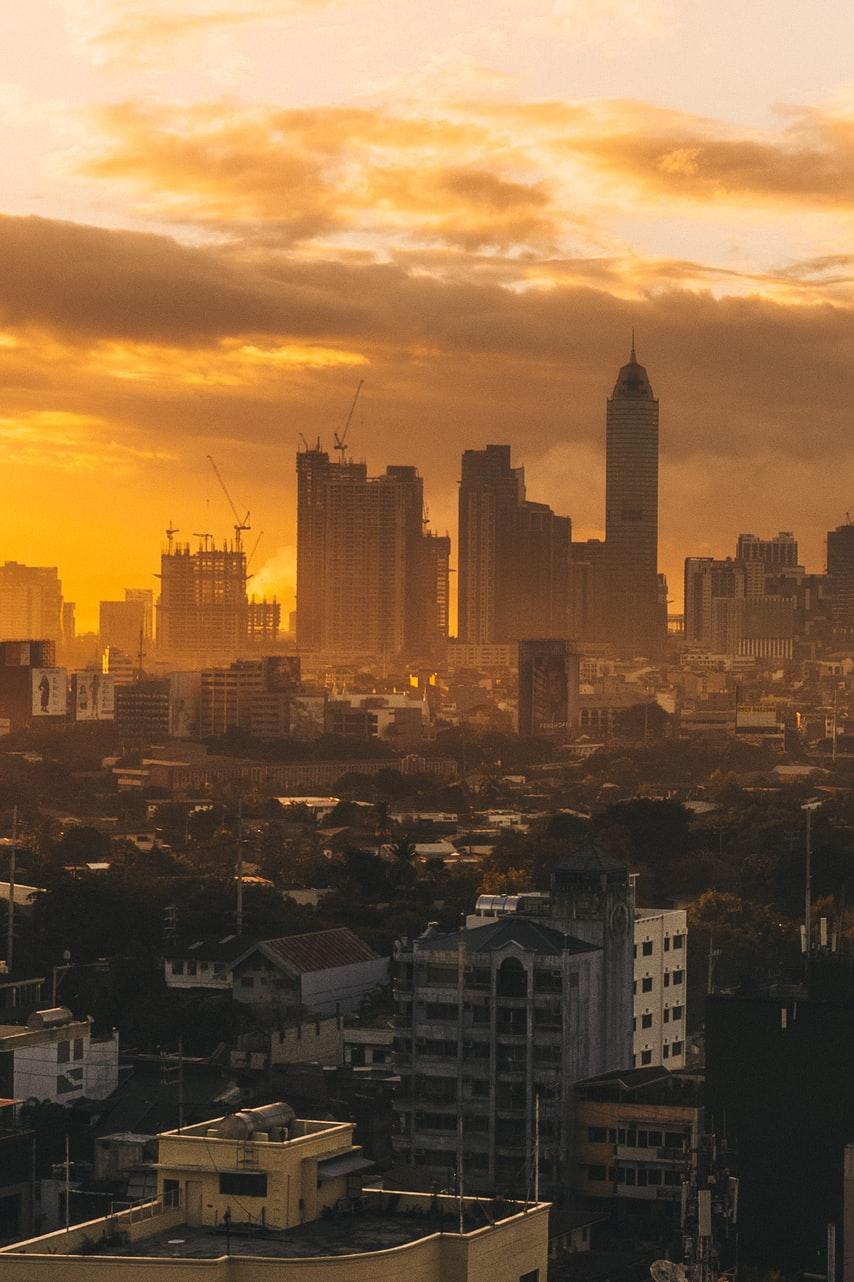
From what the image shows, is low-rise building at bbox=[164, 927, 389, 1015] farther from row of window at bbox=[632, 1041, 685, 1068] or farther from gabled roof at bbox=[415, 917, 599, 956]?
gabled roof at bbox=[415, 917, 599, 956]

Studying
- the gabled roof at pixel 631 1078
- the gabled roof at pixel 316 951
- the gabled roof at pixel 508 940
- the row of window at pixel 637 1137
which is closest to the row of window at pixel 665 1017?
the gabled roof at pixel 508 940

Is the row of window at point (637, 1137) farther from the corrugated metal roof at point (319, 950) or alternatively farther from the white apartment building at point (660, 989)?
the corrugated metal roof at point (319, 950)

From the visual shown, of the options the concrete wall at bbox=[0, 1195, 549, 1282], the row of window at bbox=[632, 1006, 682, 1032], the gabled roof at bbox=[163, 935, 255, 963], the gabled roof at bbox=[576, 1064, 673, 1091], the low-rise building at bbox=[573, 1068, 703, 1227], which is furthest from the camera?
the gabled roof at bbox=[163, 935, 255, 963]

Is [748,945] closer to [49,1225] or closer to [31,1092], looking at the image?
[31,1092]

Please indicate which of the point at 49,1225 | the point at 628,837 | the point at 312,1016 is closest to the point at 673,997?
the point at 312,1016

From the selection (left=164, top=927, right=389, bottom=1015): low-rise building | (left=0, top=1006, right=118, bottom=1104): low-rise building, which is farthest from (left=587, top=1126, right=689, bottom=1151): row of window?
(left=164, top=927, right=389, bottom=1015): low-rise building

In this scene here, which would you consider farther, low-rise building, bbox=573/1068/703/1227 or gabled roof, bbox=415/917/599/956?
gabled roof, bbox=415/917/599/956
